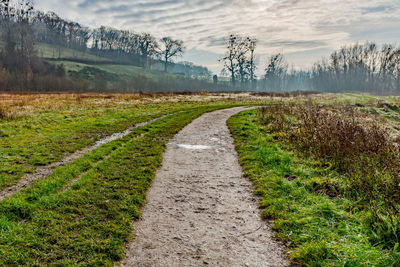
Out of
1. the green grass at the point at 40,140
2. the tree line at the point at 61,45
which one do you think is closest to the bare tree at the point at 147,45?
the tree line at the point at 61,45

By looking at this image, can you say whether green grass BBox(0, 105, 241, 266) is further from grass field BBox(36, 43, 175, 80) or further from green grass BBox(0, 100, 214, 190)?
grass field BBox(36, 43, 175, 80)

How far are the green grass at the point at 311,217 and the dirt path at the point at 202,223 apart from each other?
0.28 m

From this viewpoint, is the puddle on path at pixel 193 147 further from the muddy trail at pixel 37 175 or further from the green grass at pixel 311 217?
the muddy trail at pixel 37 175

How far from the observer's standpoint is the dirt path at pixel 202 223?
3.28 m

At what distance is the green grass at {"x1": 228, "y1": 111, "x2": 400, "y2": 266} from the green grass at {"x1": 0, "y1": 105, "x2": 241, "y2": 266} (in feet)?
8.63

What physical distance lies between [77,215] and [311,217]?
13.7 ft

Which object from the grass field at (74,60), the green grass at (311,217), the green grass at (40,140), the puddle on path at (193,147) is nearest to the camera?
the green grass at (311,217)

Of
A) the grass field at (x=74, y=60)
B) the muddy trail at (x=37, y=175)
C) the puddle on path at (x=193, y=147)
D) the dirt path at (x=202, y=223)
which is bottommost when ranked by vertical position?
the dirt path at (x=202, y=223)

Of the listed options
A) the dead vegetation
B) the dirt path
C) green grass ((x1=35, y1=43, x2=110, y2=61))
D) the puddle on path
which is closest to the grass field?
green grass ((x1=35, y1=43, x2=110, y2=61))

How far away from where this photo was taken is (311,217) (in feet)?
13.2

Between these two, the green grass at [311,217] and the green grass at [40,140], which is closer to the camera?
the green grass at [311,217]

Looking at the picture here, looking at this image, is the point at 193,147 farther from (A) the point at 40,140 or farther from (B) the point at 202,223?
(A) the point at 40,140

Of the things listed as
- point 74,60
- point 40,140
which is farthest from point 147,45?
point 40,140

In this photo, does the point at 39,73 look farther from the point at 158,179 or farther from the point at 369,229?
the point at 369,229
